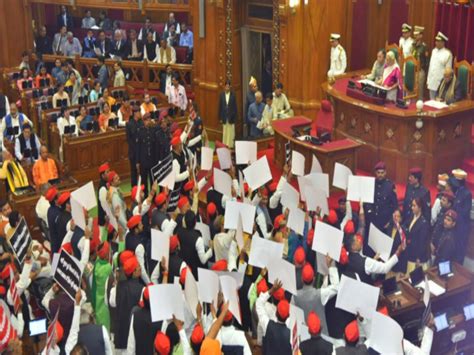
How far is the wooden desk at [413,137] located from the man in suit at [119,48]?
10.00 metres

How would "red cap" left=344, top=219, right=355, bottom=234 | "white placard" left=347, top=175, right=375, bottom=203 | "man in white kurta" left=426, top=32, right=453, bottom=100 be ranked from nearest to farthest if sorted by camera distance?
"red cap" left=344, top=219, right=355, bottom=234 → "white placard" left=347, top=175, right=375, bottom=203 → "man in white kurta" left=426, top=32, right=453, bottom=100

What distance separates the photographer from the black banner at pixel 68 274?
298 inches

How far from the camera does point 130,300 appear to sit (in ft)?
26.6

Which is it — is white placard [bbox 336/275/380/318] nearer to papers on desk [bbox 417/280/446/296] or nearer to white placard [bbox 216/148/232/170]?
papers on desk [bbox 417/280/446/296]

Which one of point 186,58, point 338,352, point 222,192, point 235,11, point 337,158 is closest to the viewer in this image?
point 338,352

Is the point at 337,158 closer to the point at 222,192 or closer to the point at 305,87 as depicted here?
the point at 222,192

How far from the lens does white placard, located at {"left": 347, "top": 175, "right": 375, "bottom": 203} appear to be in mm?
9875

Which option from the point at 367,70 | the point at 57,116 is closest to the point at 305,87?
the point at 367,70

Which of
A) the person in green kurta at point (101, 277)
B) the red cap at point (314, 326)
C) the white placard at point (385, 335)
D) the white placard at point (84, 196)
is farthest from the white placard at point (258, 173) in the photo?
the white placard at point (385, 335)

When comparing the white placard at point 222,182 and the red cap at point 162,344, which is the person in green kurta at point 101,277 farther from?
the white placard at point 222,182

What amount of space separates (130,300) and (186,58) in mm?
13327

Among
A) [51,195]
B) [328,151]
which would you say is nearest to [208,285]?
[51,195]

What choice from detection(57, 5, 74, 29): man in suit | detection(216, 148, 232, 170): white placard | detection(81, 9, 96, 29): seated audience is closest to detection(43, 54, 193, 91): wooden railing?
detection(81, 9, 96, 29): seated audience

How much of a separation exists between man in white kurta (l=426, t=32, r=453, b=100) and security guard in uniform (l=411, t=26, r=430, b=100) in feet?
1.30
